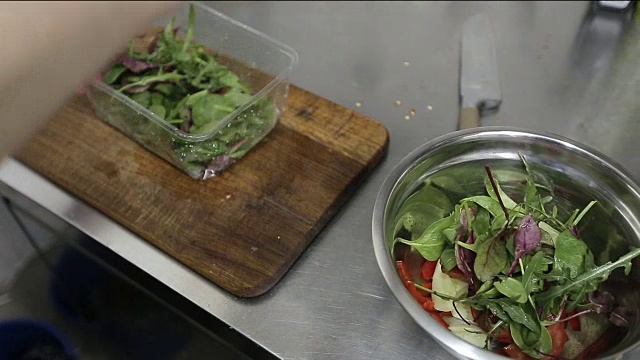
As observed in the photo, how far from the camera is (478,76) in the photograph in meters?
0.78

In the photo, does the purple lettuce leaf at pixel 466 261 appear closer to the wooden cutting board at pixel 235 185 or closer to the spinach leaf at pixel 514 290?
the spinach leaf at pixel 514 290

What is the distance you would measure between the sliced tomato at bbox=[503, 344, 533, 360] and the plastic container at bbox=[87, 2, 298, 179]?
33cm

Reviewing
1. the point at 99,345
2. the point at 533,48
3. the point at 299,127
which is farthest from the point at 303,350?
the point at 533,48

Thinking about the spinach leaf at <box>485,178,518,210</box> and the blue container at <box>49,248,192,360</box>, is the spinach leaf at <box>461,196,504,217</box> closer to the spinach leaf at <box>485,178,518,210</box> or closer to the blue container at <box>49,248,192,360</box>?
the spinach leaf at <box>485,178,518,210</box>

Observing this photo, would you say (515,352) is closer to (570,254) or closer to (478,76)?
(570,254)

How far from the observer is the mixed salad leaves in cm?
Answer: 52

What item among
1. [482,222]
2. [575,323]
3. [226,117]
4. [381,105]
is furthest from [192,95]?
[575,323]

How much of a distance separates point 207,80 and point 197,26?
0.12 metres

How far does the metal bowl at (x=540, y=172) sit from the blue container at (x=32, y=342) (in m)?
0.50

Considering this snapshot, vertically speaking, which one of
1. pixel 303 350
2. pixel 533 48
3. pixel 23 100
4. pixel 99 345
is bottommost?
pixel 99 345

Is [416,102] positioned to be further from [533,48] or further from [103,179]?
[103,179]

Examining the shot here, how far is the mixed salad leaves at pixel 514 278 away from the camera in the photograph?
0.52m

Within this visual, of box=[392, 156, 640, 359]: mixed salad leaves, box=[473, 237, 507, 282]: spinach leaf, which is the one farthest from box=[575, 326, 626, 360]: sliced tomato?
box=[473, 237, 507, 282]: spinach leaf

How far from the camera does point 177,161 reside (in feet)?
2.22
